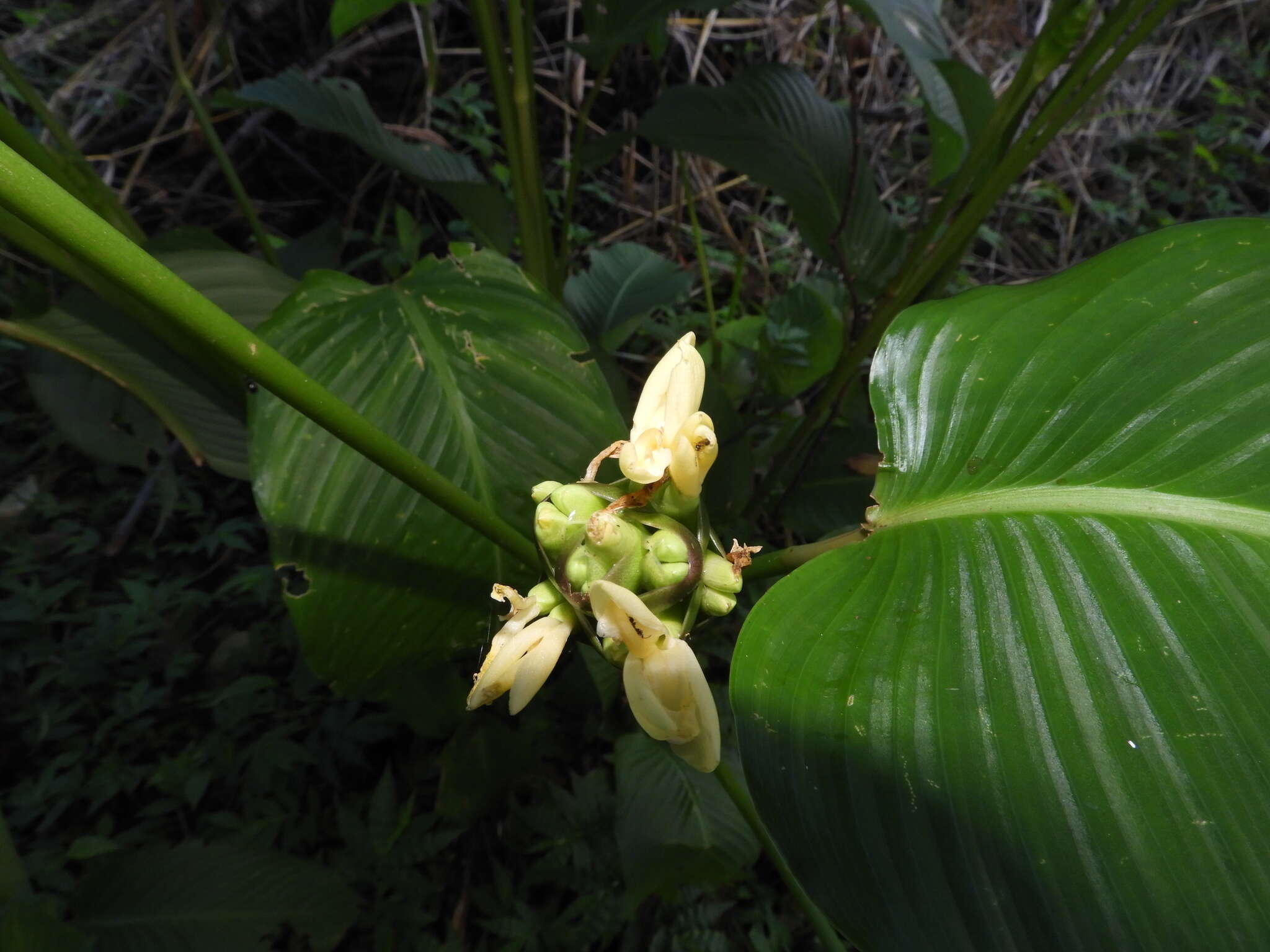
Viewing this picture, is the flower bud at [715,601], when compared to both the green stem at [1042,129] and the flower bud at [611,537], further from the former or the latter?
the green stem at [1042,129]

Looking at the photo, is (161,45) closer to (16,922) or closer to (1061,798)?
(16,922)

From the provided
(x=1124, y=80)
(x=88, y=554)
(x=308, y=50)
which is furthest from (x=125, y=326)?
(x=1124, y=80)

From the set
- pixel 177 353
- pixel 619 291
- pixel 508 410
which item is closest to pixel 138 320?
pixel 177 353

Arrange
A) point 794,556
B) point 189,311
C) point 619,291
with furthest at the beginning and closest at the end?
point 619,291
point 794,556
point 189,311

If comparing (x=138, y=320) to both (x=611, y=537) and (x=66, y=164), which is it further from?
(x=611, y=537)

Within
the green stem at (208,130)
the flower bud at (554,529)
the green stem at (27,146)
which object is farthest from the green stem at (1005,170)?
the green stem at (208,130)
